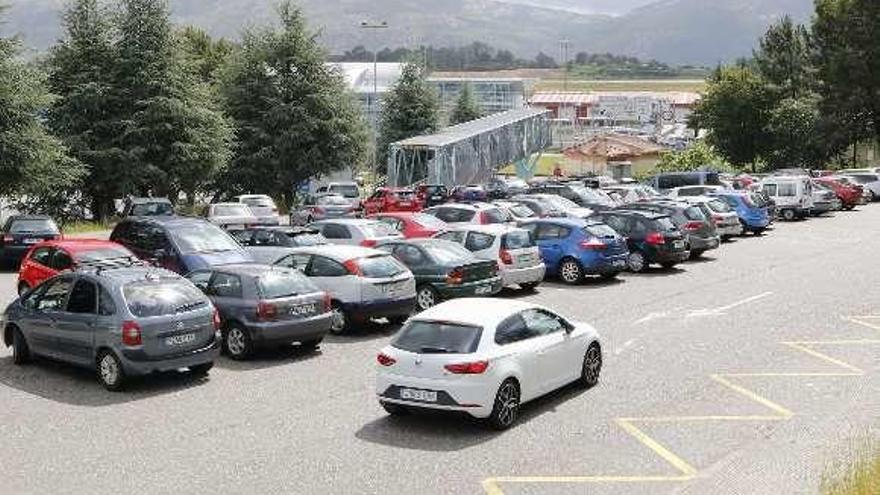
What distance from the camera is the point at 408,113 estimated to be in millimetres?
71562

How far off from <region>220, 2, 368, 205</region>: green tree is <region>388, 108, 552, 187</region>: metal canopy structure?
4.55m

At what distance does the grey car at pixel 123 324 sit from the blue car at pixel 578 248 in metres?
11.4

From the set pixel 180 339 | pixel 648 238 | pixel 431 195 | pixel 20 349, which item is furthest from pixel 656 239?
pixel 431 195

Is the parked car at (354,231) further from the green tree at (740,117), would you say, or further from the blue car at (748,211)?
the green tree at (740,117)

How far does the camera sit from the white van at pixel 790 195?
134ft

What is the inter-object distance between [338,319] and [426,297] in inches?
101

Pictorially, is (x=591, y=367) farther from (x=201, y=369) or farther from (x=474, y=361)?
(x=201, y=369)

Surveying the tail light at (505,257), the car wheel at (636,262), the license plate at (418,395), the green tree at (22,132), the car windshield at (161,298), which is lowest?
the car wheel at (636,262)

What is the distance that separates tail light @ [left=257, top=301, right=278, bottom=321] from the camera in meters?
15.6

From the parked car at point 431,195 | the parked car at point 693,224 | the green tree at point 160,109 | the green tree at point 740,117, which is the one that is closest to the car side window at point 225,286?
the parked car at point 693,224

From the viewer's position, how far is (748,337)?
57.2 ft

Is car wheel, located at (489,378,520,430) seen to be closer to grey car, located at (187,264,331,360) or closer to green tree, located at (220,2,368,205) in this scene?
grey car, located at (187,264,331,360)

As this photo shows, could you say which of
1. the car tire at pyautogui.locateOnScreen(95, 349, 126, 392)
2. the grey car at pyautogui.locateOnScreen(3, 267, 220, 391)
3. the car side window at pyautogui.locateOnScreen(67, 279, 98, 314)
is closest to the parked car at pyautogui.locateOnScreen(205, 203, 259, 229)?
the grey car at pyautogui.locateOnScreen(3, 267, 220, 391)

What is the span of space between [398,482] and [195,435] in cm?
291
